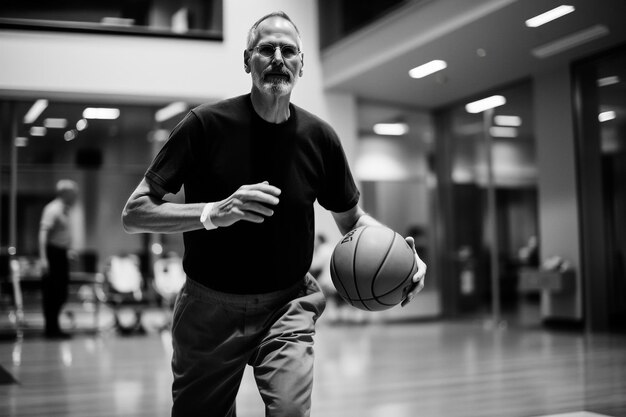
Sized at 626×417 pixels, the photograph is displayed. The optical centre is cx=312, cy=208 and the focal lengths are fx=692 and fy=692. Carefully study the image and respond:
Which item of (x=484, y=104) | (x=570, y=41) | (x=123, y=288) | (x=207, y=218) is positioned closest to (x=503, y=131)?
(x=484, y=104)

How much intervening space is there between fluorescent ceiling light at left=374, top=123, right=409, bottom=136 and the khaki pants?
344 inches

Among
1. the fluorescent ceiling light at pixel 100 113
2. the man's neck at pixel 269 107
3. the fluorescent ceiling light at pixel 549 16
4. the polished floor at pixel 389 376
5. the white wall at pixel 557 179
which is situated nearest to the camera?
the man's neck at pixel 269 107

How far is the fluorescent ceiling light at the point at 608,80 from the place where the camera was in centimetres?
805

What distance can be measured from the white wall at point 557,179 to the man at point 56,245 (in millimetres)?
6050

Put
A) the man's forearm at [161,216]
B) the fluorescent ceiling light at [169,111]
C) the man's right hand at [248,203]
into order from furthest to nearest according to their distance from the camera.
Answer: the fluorescent ceiling light at [169,111] → the man's forearm at [161,216] → the man's right hand at [248,203]

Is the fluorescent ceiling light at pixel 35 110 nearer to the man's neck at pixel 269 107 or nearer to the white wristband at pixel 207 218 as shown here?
the man's neck at pixel 269 107

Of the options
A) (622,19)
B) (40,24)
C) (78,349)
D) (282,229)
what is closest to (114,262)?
(78,349)

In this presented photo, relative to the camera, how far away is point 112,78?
29.4 feet

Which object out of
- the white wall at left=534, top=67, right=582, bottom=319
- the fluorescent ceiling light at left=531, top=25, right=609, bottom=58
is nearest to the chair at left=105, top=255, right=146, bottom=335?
the white wall at left=534, top=67, right=582, bottom=319

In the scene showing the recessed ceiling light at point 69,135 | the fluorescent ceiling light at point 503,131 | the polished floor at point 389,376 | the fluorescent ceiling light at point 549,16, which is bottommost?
the polished floor at point 389,376

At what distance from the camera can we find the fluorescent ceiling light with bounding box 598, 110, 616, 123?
8.10m

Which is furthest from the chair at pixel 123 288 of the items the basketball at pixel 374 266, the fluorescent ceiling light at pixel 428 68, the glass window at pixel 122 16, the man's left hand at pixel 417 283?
the man's left hand at pixel 417 283

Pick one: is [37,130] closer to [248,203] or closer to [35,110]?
[35,110]

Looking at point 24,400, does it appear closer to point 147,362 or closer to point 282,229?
point 147,362
